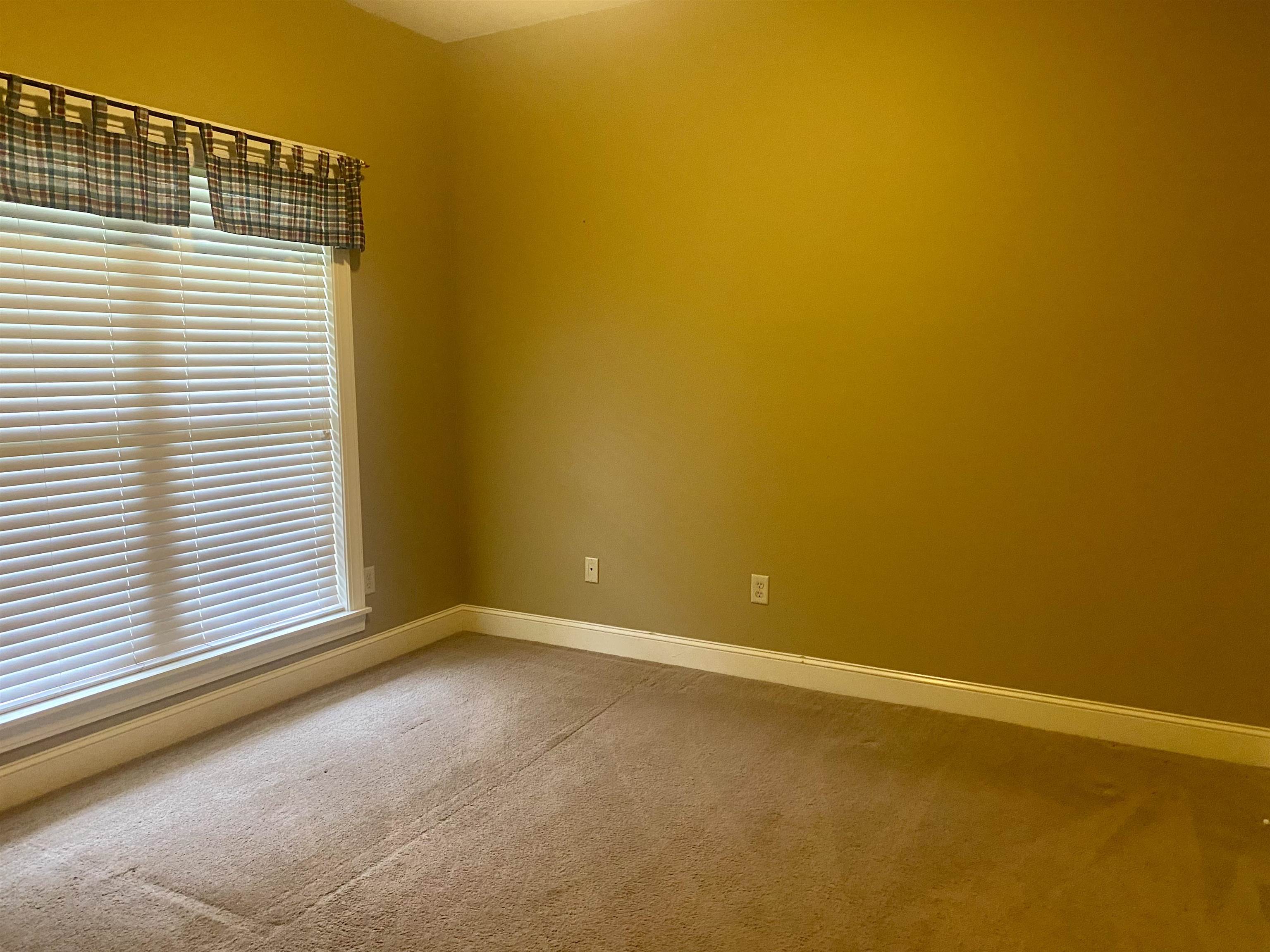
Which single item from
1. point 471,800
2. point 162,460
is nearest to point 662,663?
point 471,800

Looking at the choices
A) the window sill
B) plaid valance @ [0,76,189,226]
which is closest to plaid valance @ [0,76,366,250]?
plaid valance @ [0,76,189,226]

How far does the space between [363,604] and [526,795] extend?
1398 millimetres

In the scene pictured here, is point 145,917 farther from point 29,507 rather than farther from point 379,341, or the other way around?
point 379,341

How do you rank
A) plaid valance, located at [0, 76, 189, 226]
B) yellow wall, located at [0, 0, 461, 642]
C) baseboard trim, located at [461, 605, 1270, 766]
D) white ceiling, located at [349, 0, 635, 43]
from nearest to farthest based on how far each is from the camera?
1. plaid valance, located at [0, 76, 189, 226]
2. yellow wall, located at [0, 0, 461, 642]
3. baseboard trim, located at [461, 605, 1270, 766]
4. white ceiling, located at [349, 0, 635, 43]

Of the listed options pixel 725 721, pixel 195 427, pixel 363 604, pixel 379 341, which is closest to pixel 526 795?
pixel 725 721

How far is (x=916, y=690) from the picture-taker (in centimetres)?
312

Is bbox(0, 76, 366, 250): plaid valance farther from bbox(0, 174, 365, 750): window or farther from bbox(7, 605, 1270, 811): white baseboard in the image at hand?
bbox(7, 605, 1270, 811): white baseboard

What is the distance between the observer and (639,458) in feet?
11.8

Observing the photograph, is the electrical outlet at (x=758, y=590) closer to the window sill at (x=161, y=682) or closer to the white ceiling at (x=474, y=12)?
the window sill at (x=161, y=682)

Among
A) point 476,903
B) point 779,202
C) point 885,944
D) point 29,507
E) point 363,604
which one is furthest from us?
point 363,604

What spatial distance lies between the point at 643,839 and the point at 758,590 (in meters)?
1.33

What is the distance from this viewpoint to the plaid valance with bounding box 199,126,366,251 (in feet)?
9.36

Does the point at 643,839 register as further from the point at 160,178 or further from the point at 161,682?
the point at 160,178

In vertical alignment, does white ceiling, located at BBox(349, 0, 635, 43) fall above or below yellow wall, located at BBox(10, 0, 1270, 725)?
above
